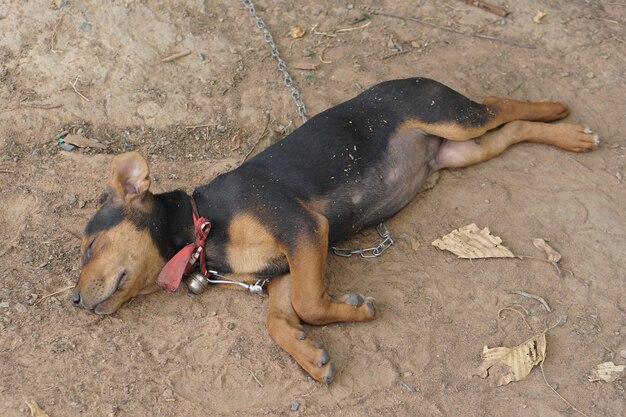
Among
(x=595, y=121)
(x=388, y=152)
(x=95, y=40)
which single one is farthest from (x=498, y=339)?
(x=95, y=40)

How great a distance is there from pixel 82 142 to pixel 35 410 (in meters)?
3.05

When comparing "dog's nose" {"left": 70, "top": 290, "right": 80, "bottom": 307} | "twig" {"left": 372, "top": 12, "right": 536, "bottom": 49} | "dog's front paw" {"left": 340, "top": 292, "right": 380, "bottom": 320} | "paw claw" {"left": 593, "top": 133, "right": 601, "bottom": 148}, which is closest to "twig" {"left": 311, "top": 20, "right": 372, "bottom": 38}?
"twig" {"left": 372, "top": 12, "right": 536, "bottom": 49}

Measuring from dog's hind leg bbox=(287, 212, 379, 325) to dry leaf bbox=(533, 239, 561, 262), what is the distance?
4.81ft

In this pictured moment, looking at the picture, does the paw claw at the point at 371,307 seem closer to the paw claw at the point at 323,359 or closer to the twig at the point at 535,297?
the paw claw at the point at 323,359

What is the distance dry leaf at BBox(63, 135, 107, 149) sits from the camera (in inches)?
267

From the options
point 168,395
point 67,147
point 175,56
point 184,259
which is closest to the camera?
point 168,395

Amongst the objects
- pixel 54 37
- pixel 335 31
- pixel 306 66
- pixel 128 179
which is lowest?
pixel 306 66

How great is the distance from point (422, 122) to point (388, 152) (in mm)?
459

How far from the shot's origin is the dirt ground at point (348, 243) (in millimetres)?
4707

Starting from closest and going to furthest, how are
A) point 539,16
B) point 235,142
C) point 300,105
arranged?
point 235,142
point 300,105
point 539,16

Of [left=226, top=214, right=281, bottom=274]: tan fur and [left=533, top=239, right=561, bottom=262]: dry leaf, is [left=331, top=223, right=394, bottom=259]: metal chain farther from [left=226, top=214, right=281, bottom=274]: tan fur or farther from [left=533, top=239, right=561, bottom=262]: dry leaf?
[left=533, top=239, right=561, bottom=262]: dry leaf

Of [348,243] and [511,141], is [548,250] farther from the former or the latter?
[348,243]

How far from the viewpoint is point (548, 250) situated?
5.51 meters

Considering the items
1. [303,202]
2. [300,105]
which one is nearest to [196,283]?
[303,202]
